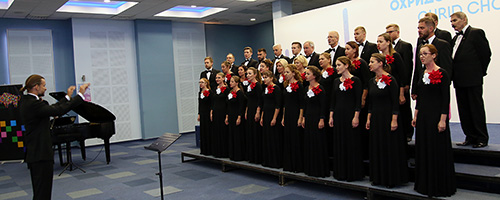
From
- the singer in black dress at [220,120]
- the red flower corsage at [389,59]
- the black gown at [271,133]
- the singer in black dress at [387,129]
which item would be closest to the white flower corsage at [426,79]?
the singer in black dress at [387,129]

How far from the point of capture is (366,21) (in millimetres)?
8023

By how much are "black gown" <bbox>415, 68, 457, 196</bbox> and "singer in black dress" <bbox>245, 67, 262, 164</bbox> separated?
2657 mm

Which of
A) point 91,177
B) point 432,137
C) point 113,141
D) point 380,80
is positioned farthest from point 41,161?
point 113,141

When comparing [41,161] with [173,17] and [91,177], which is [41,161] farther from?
[173,17]

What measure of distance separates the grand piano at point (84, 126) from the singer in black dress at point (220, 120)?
1.95 m

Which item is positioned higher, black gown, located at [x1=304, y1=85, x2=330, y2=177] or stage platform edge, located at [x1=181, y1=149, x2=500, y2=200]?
black gown, located at [x1=304, y1=85, x2=330, y2=177]

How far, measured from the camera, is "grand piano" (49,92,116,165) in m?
7.16

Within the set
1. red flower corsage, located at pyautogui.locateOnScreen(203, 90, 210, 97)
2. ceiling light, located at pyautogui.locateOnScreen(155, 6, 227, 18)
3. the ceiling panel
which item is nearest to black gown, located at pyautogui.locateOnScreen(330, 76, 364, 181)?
red flower corsage, located at pyautogui.locateOnScreen(203, 90, 210, 97)

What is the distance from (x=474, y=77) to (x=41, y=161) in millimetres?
4557

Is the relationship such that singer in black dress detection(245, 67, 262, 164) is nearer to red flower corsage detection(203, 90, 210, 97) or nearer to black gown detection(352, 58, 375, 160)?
red flower corsage detection(203, 90, 210, 97)

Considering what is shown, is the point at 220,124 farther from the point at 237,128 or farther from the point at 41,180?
the point at 41,180

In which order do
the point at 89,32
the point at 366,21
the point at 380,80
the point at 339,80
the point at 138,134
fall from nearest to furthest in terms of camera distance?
the point at 380,80, the point at 339,80, the point at 366,21, the point at 89,32, the point at 138,134

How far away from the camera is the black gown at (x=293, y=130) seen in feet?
17.8

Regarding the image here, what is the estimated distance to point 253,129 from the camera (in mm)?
6348
